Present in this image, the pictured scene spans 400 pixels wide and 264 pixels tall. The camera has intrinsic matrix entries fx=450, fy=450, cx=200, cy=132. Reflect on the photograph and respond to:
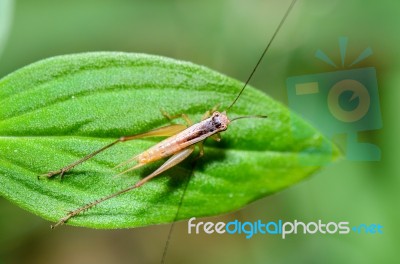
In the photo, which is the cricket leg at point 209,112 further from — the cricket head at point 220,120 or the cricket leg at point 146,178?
the cricket leg at point 146,178

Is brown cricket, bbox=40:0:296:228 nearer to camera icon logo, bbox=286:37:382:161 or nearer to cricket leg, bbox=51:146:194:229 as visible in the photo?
cricket leg, bbox=51:146:194:229

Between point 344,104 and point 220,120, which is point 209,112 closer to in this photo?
point 220,120

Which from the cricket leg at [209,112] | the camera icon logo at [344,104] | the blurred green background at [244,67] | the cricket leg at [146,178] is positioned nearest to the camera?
the cricket leg at [146,178]

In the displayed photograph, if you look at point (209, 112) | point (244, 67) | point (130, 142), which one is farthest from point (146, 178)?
point (244, 67)

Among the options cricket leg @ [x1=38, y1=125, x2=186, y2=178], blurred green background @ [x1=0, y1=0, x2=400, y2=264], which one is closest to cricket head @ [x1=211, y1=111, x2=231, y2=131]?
cricket leg @ [x1=38, y1=125, x2=186, y2=178]

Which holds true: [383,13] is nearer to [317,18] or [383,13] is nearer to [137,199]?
[317,18]

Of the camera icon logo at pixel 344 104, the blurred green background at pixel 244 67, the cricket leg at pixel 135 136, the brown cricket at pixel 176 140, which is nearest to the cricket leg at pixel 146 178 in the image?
the brown cricket at pixel 176 140

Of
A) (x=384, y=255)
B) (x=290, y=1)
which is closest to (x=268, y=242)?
(x=384, y=255)
